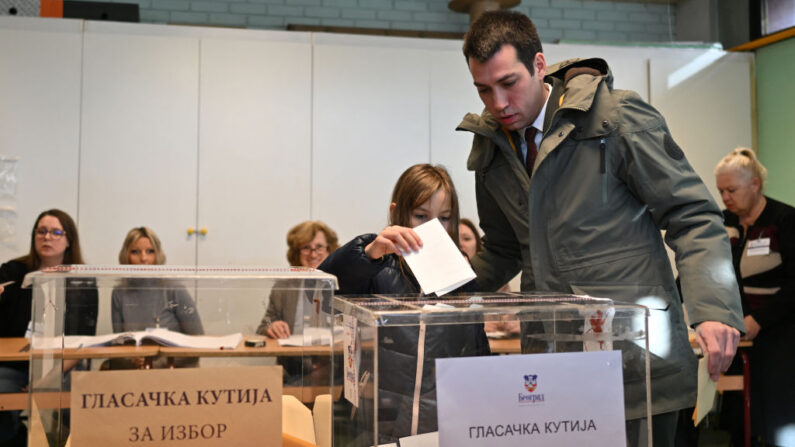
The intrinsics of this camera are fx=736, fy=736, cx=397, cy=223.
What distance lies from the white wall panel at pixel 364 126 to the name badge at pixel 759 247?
180 centimetres

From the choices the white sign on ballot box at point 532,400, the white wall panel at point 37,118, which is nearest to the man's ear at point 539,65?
the white sign on ballot box at point 532,400

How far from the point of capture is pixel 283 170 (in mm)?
4121

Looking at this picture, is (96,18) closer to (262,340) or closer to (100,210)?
(100,210)

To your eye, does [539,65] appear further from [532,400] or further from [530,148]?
[532,400]

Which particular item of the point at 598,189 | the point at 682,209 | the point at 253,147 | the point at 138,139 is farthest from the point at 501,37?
the point at 138,139

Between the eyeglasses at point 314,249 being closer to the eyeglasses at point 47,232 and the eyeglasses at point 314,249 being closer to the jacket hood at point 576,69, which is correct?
the eyeglasses at point 47,232

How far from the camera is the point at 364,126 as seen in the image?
13.9 feet

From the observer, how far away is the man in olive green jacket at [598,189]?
49.1 inches

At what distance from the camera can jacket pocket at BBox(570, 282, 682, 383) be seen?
925mm

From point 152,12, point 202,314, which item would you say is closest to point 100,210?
point 152,12

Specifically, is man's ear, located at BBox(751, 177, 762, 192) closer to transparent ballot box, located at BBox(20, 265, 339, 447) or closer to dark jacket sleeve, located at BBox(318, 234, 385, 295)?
dark jacket sleeve, located at BBox(318, 234, 385, 295)

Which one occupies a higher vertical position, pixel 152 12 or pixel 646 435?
pixel 152 12

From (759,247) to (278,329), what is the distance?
9.58 ft

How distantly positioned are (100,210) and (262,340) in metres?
3.31
